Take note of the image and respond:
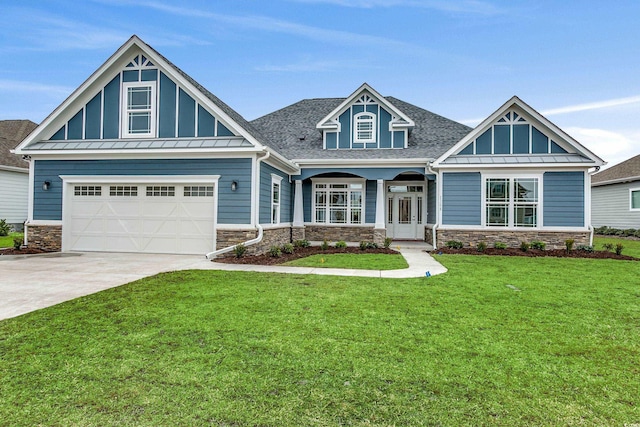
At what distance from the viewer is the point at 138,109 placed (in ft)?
40.0

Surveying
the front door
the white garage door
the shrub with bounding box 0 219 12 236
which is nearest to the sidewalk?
the white garage door

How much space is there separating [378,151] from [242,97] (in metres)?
14.0

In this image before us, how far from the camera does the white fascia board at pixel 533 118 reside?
12.8 m

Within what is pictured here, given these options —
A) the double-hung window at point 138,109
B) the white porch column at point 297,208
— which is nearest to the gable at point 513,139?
the white porch column at point 297,208

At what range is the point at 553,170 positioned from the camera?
1305 centimetres

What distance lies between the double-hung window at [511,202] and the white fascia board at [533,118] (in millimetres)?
1755

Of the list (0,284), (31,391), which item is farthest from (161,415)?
(0,284)

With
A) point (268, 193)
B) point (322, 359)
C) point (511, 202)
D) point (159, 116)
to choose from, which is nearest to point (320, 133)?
point (268, 193)

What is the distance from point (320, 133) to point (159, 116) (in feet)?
25.0

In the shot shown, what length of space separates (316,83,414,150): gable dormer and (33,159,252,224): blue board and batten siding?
19.9ft

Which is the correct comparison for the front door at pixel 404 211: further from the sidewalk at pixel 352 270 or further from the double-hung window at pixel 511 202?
the sidewalk at pixel 352 270

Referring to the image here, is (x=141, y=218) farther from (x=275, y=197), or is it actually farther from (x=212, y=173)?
(x=275, y=197)

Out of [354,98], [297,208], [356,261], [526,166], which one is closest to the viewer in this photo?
[356,261]

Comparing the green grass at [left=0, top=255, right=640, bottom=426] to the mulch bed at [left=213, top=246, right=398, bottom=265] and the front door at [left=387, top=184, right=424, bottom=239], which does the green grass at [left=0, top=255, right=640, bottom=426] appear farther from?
the front door at [left=387, top=184, right=424, bottom=239]
